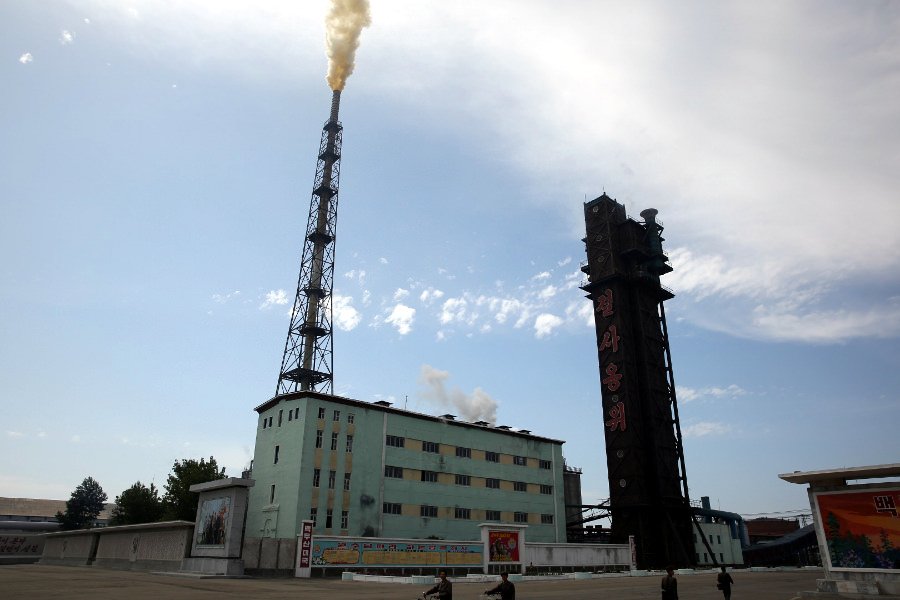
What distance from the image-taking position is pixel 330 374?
63531mm

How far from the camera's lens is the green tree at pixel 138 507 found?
7719 centimetres

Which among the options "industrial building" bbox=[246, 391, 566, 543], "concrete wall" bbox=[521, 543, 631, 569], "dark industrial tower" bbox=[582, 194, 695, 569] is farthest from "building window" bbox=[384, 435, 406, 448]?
"dark industrial tower" bbox=[582, 194, 695, 569]

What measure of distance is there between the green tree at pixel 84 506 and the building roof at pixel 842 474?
104 metres

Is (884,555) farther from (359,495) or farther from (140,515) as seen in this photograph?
(140,515)

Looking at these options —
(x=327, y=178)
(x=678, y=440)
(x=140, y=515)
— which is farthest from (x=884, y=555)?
(x=140, y=515)

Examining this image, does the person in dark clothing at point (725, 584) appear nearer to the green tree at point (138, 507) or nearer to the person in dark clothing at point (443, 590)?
the person in dark clothing at point (443, 590)

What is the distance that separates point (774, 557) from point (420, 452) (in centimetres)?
5787

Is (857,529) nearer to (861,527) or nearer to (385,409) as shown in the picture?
(861,527)

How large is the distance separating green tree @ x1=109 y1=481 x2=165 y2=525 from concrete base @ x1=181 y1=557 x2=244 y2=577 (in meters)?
38.6

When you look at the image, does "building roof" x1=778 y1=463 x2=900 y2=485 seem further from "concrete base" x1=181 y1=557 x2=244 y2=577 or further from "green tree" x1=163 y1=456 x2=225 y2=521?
"green tree" x1=163 y1=456 x2=225 y2=521

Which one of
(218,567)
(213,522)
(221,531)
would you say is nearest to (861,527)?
(218,567)

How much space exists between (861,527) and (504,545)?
24.0 metres

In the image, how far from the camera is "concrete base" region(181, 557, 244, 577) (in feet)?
134

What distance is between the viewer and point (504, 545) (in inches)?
1634
